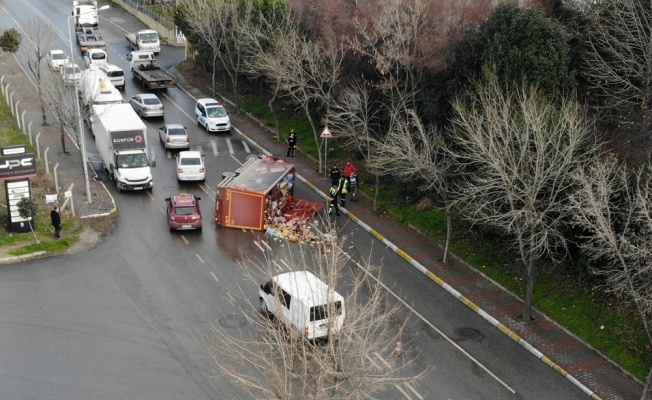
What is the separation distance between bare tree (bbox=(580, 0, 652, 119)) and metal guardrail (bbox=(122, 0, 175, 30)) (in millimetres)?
43662

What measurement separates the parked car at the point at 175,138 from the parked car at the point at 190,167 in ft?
13.0

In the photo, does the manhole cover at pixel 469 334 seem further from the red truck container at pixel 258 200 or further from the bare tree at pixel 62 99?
the bare tree at pixel 62 99

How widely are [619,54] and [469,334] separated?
39.0ft

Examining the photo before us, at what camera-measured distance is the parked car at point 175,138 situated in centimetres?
4031

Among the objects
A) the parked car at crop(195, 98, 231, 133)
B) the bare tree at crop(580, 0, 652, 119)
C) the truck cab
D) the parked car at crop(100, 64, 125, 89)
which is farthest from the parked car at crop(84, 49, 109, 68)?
the bare tree at crop(580, 0, 652, 119)

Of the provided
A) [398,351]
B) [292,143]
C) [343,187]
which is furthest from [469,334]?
[292,143]

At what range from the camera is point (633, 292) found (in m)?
19.5

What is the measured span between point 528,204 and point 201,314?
10.9m

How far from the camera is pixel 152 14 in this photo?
69.9 m

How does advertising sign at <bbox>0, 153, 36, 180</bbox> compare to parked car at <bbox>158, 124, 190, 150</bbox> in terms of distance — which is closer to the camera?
advertising sign at <bbox>0, 153, 36, 180</bbox>

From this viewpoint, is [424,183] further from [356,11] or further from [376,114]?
[356,11]

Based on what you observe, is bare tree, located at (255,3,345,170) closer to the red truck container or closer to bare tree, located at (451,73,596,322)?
the red truck container

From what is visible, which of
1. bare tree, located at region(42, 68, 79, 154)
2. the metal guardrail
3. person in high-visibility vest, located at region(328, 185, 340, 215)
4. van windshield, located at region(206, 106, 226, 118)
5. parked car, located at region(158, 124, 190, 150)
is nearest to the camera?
person in high-visibility vest, located at region(328, 185, 340, 215)

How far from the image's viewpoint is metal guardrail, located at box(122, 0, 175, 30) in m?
66.6
